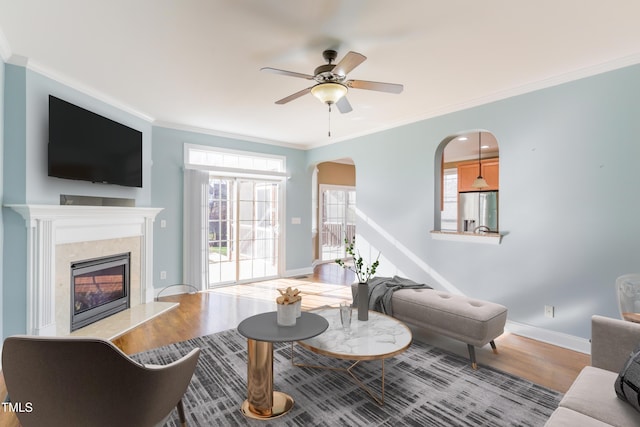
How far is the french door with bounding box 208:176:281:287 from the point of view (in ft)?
17.6

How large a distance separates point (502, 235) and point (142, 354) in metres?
3.84

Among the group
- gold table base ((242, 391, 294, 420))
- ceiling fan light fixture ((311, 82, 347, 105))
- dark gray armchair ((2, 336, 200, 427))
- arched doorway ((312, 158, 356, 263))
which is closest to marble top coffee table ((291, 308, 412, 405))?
gold table base ((242, 391, 294, 420))

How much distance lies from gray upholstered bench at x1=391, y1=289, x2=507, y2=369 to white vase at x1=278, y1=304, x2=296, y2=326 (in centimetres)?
144

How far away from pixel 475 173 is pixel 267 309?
522 cm

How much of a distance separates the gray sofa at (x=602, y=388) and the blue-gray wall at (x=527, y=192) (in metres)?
1.29

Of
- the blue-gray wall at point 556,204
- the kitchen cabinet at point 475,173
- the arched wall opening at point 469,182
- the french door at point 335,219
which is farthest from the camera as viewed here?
the french door at point 335,219

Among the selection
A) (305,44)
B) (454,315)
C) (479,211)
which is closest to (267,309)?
(454,315)

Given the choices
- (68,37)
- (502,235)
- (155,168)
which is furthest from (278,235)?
(68,37)

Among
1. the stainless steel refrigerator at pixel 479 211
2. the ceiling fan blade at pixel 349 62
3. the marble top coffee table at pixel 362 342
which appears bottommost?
the marble top coffee table at pixel 362 342

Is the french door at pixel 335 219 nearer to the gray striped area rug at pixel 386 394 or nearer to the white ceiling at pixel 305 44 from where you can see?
the white ceiling at pixel 305 44

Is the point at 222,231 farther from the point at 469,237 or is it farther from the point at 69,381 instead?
the point at 69,381

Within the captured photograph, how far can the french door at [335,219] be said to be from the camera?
26.1 ft

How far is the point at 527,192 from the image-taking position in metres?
3.28

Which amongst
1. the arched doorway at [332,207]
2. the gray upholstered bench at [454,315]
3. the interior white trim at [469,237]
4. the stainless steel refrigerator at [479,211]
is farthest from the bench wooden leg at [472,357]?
the arched doorway at [332,207]
